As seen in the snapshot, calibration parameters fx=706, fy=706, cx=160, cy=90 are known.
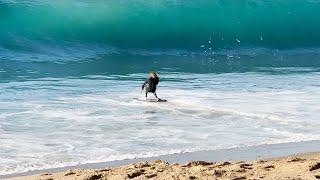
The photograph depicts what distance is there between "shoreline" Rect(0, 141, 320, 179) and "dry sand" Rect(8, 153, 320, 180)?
25.0 inches

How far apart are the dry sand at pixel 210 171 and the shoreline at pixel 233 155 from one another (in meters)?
0.64

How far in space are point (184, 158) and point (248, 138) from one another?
163 cm

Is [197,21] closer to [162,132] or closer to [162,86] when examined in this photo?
[162,86]

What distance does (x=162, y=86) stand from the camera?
1606cm

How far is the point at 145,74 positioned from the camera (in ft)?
64.8

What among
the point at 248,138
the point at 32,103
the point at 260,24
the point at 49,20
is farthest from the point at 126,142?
Result: the point at 260,24

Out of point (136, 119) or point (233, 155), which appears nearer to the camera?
point (233, 155)

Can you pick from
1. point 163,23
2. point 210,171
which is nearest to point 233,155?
point 210,171

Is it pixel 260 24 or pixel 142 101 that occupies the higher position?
pixel 260 24

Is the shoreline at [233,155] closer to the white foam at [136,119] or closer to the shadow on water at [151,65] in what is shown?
the white foam at [136,119]

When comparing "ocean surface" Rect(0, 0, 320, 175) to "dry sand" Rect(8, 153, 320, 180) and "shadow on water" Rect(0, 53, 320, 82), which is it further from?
"dry sand" Rect(8, 153, 320, 180)

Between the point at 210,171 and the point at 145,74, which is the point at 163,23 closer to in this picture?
the point at 145,74

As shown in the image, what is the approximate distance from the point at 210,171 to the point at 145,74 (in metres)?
13.6

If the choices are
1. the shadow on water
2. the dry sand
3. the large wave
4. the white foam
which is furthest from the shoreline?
the large wave
